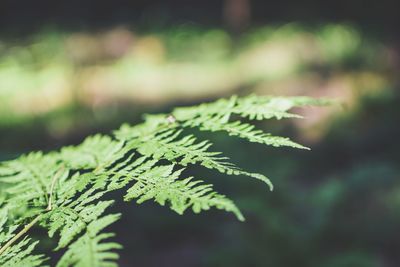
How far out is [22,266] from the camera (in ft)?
2.80

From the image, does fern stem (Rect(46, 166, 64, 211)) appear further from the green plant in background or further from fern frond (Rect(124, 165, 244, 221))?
fern frond (Rect(124, 165, 244, 221))

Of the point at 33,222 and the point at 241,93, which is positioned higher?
the point at 33,222

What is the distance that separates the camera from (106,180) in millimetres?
1030

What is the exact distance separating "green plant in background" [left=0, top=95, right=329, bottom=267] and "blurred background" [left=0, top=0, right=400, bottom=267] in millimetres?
493

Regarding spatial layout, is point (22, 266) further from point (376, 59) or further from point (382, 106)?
point (376, 59)

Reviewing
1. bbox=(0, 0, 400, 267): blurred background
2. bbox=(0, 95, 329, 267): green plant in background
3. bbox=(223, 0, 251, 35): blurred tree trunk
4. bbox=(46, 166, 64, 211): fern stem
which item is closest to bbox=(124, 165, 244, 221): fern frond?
bbox=(0, 95, 329, 267): green plant in background

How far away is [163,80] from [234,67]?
73.8 inches

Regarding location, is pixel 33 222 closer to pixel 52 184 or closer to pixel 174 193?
pixel 52 184

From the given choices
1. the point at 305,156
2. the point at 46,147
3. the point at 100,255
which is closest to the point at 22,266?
the point at 100,255

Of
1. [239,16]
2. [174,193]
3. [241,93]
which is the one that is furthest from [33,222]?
[239,16]

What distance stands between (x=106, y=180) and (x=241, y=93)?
730 cm

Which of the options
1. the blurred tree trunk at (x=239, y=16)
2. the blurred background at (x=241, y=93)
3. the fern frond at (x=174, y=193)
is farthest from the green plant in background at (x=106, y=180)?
the blurred tree trunk at (x=239, y=16)

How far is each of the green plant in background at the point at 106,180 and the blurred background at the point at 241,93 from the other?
49 centimetres

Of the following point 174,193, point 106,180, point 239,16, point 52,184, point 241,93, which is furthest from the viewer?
point 239,16
